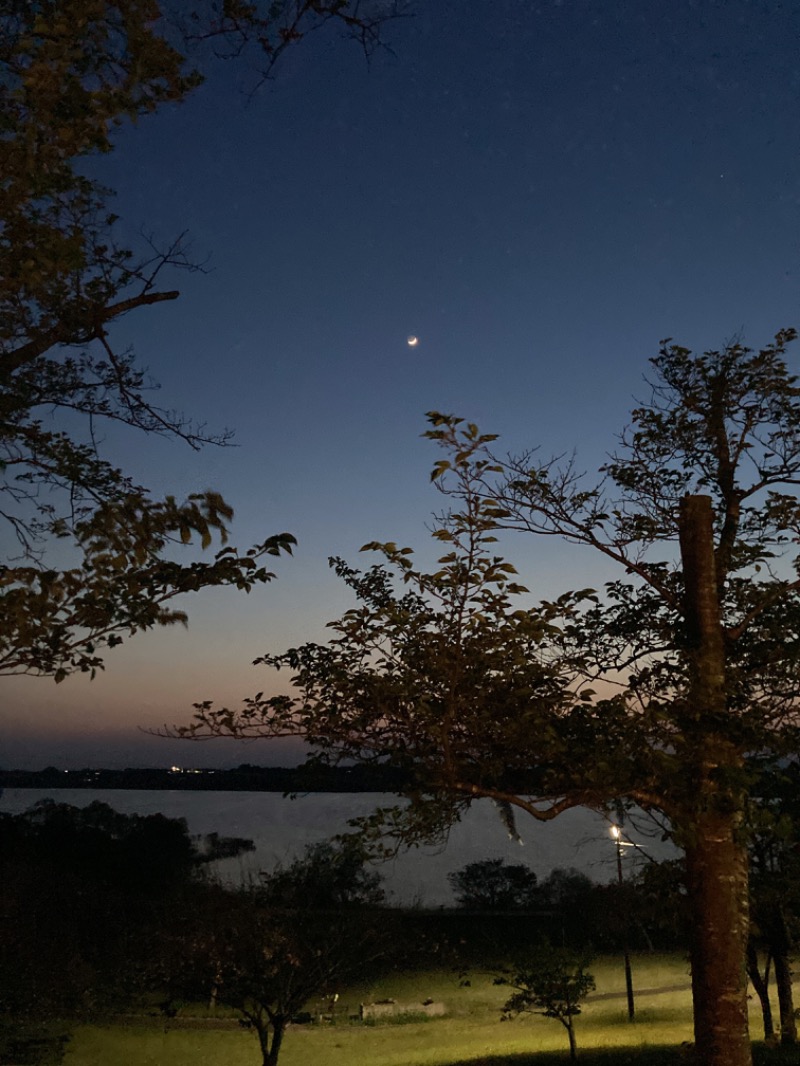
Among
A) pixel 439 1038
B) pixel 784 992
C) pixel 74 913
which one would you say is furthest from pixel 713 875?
pixel 74 913

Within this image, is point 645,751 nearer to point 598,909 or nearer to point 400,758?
point 400,758

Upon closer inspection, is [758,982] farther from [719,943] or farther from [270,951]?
[719,943]

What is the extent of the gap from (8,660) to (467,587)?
119 inches

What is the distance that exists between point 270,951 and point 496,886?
41397 millimetres

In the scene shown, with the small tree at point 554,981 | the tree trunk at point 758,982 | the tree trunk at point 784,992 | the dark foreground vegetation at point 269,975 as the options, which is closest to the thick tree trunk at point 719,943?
the dark foreground vegetation at point 269,975

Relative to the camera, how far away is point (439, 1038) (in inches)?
1061

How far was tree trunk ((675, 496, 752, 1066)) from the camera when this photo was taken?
6.20 m

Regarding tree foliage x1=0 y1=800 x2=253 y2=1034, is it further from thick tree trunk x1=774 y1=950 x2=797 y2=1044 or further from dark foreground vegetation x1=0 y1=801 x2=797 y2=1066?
thick tree trunk x1=774 y1=950 x2=797 y2=1044

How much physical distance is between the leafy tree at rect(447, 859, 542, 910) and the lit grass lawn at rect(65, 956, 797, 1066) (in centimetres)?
1940

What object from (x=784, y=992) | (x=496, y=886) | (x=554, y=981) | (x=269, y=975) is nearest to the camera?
(x=269, y=975)

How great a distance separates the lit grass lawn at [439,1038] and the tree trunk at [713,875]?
1158cm

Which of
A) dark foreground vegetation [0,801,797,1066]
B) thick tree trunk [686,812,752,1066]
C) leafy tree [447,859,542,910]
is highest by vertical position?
thick tree trunk [686,812,752,1066]

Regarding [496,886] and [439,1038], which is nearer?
[439,1038]

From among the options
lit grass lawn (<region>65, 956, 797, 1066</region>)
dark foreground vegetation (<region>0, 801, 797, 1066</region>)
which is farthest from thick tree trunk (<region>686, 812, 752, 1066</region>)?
lit grass lawn (<region>65, 956, 797, 1066</region>)
